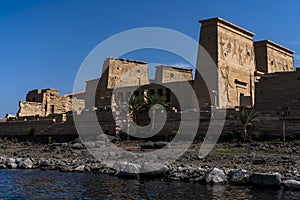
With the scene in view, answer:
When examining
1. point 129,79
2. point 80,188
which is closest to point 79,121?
point 129,79

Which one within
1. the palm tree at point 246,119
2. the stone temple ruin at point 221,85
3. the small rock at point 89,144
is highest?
the stone temple ruin at point 221,85

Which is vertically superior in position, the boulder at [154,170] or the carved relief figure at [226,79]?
the carved relief figure at [226,79]

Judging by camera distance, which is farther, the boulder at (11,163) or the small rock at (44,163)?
the boulder at (11,163)

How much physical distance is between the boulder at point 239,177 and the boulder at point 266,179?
222mm

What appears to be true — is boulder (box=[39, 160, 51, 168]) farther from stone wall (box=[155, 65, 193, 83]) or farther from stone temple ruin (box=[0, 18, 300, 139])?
stone wall (box=[155, 65, 193, 83])

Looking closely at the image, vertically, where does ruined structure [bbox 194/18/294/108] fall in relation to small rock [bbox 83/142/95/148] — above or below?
above

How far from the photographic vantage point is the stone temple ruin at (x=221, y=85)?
25375 mm

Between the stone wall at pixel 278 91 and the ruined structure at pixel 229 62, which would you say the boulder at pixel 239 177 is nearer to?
the stone wall at pixel 278 91

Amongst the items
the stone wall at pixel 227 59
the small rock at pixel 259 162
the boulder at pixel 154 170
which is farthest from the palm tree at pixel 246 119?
the boulder at pixel 154 170

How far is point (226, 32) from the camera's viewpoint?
2970 centimetres

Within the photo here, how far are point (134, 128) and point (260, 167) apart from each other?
13.7 metres

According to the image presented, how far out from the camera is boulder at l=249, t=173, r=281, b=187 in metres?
12.9

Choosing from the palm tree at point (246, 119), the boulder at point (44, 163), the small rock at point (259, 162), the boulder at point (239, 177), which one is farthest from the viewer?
the palm tree at point (246, 119)

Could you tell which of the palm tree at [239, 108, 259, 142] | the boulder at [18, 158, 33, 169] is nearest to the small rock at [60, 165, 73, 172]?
the boulder at [18, 158, 33, 169]
